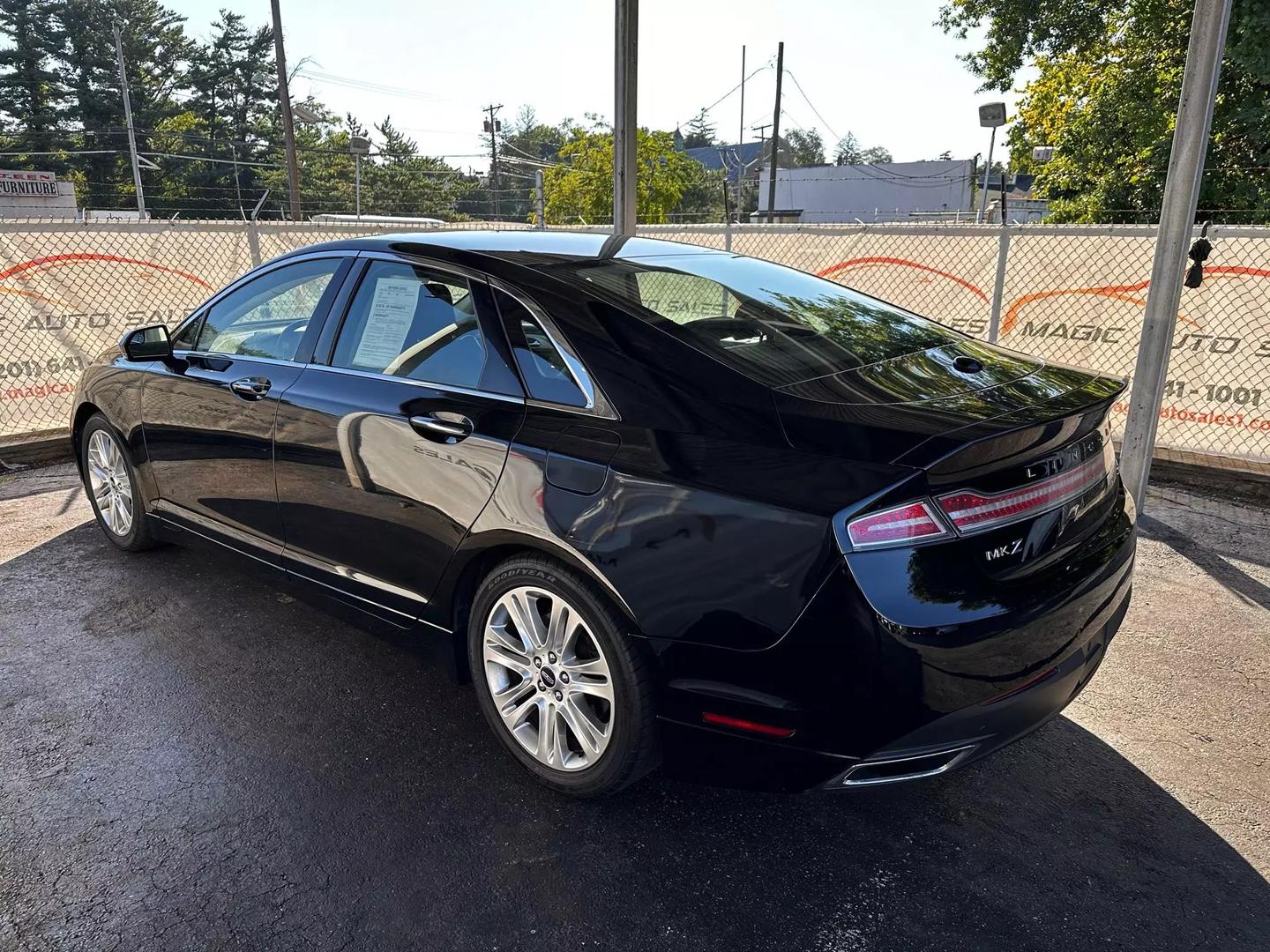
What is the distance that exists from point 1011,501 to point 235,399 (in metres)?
2.89

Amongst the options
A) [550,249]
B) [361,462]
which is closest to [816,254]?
[550,249]

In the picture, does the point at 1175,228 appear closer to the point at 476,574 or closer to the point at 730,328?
the point at 730,328

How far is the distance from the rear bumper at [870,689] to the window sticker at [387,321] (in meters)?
1.51

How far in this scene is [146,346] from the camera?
3.94m

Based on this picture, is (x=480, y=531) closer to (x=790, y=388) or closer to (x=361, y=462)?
(x=361, y=462)

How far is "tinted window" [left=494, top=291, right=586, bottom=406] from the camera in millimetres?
2600

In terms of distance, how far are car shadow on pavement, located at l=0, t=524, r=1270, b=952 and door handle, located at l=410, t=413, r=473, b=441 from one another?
0.75 m

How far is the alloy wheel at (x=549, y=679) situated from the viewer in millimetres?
2512

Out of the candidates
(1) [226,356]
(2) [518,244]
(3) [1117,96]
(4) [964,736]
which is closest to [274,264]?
(1) [226,356]

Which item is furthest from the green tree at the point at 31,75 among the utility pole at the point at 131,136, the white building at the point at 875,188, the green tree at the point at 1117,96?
the green tree at the point at 1117,96

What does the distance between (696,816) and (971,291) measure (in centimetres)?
570

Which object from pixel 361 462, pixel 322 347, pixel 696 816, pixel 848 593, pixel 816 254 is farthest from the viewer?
pixel 816 254

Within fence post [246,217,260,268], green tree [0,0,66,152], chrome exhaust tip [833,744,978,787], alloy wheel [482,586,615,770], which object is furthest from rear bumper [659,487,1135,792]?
green tree [0,0,66,152]

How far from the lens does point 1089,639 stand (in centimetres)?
244
